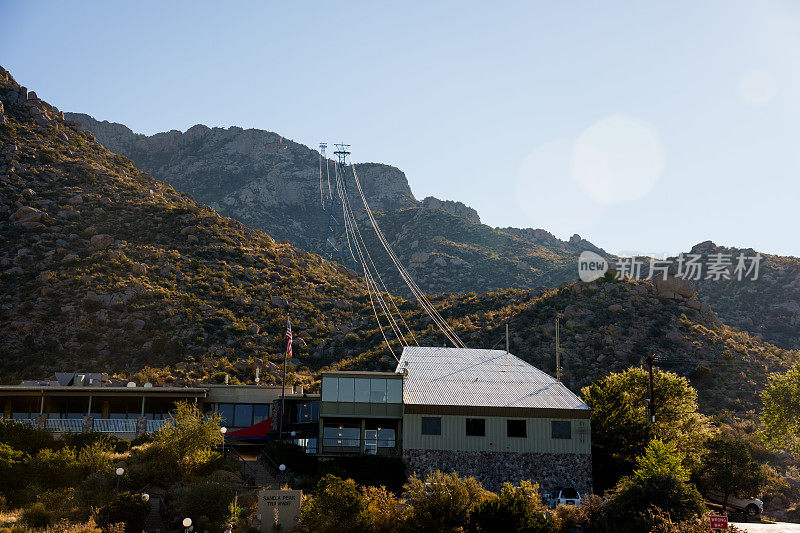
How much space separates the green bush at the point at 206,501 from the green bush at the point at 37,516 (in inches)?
208

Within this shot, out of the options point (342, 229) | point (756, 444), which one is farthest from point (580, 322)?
point (342, 229)

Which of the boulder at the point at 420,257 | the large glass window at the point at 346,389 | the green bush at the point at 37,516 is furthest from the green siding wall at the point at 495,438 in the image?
the boulder at the point at 420,257

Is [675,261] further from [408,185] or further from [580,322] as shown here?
[408,185]

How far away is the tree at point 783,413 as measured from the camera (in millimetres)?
45969

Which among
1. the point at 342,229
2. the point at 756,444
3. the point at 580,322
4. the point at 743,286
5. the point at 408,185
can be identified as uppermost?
the point at 408,185

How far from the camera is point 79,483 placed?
101 ft

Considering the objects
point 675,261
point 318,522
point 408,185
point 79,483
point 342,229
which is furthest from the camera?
point 408,185

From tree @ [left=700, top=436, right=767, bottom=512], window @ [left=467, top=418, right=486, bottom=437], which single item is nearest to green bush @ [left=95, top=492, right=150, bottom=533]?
window @ [left=467, top=418, right=486, bottom=437]

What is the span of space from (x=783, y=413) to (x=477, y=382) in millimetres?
23037

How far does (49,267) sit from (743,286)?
9846 cm

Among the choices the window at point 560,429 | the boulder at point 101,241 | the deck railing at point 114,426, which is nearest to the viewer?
the window at point 560,429

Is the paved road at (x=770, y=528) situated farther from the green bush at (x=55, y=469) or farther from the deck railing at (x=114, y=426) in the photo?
the deck railing at (x=114, y=426)

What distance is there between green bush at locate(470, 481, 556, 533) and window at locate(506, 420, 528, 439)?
11.3 m

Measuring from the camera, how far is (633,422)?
42094 mm
